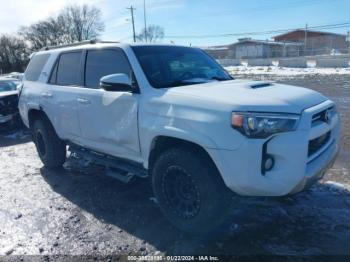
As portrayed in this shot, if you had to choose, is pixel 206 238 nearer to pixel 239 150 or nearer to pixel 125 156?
pixel 239 150

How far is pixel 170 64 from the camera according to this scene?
14.2 ft

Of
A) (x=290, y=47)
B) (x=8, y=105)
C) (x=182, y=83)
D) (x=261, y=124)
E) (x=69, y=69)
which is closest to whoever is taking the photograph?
(x=261, y=124)

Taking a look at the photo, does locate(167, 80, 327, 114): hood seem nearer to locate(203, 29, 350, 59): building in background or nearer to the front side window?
the front side window

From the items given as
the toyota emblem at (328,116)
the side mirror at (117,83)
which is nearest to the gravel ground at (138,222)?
the toyota emblem at (328,116)

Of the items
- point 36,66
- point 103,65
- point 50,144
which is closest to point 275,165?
point 103,65

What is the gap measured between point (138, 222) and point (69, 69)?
2.53m

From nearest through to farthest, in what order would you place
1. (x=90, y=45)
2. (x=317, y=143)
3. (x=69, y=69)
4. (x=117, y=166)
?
(x=317, y=143)
(x=117, y=166)
(x=90, y=45)
(x=69, y=69)

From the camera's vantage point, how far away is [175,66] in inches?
170

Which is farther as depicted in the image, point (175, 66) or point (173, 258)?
point (175, 66)

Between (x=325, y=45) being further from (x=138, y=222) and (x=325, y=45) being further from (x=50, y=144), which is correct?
(x=138, y=222)

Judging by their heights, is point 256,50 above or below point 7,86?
above

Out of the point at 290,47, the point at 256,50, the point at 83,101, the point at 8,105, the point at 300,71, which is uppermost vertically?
the point at 290,47

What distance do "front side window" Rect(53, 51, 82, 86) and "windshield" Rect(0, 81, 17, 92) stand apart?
6.37m

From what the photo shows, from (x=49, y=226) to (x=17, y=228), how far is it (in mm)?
361
